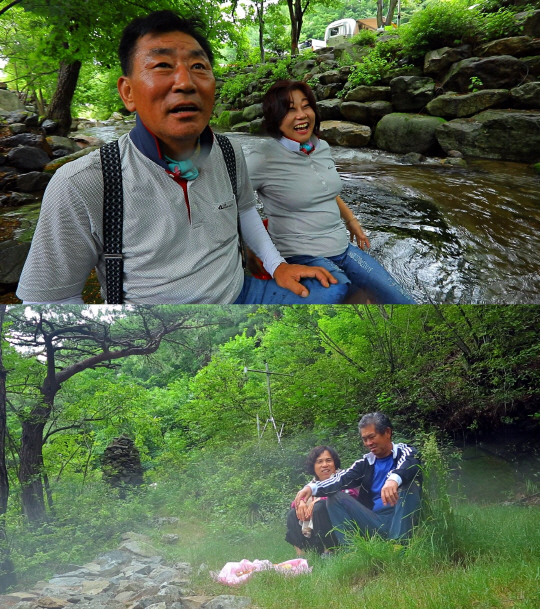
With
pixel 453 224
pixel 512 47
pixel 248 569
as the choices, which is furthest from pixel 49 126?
pixel 512 47

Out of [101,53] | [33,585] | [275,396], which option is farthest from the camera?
[101,53]

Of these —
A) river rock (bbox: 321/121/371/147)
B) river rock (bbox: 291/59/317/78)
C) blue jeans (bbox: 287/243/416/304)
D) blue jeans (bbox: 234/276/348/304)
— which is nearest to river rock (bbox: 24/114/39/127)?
river rock (bbox: 291/59/317/78)

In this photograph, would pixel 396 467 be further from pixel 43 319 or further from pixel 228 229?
pixel 43 319

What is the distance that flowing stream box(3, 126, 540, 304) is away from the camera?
362 centimetres

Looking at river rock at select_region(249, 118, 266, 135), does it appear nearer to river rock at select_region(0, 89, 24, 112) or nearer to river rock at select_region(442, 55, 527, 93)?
river rock at select_region(0, 89, 24, 112)

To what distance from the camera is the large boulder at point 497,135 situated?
6633 millimetres

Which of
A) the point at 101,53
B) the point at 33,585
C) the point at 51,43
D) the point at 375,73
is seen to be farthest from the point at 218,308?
the point at 375,73

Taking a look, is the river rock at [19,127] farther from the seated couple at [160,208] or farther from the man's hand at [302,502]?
the man's hand at [302,502]

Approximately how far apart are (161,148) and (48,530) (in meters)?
1.26

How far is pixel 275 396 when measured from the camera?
156cm

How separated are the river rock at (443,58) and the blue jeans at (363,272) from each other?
6208 millimetres

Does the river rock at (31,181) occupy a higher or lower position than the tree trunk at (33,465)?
higher

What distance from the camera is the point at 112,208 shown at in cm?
148

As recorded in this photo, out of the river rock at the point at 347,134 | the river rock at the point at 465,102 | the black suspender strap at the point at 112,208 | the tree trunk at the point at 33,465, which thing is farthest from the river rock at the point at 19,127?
the river rock at the point at 465,102
